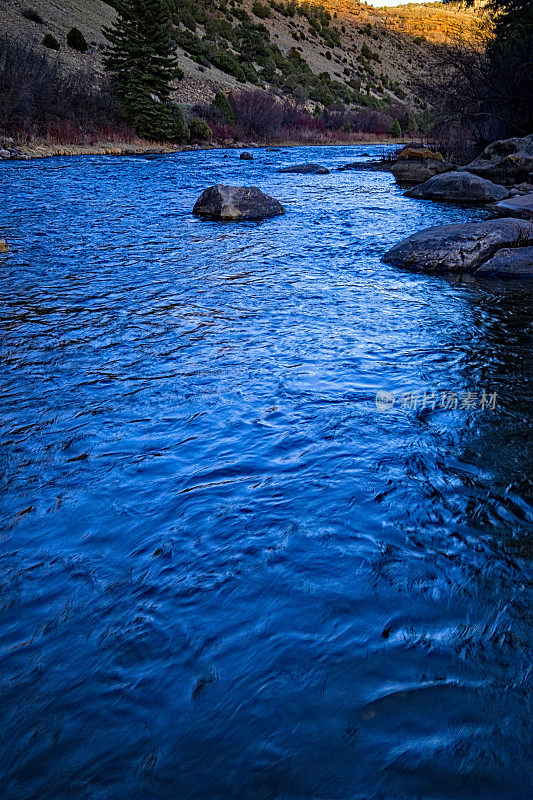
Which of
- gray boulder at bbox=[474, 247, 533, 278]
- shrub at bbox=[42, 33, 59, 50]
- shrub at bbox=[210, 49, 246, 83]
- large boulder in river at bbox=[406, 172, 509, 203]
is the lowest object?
gray boulder at bbox=[474, 247, 533, 278]

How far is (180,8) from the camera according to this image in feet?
168

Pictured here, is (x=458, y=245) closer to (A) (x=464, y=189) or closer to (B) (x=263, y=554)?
(A) (x=464, y=189)

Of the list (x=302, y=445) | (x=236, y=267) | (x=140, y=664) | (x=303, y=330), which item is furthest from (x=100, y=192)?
(x=140, y=664)

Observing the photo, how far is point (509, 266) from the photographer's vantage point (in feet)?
26.7

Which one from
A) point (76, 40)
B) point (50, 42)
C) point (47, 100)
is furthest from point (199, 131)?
point (76, 40)

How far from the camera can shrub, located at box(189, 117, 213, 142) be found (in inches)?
1231

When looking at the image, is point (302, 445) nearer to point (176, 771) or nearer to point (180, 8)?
point (176, 771)

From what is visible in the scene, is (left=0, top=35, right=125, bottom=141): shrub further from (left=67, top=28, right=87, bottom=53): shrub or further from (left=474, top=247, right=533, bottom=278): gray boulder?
(left=474, top=247, right=533, bottom=278): gray boulder

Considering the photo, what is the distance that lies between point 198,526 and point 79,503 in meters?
0.65

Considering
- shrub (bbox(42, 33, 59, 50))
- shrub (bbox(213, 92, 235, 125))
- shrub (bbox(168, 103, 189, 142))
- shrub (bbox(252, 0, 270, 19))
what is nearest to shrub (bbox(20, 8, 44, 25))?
shrub (bbox(42, 33, 59, 50))

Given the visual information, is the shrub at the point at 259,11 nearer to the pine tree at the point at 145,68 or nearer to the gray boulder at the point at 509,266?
the pine tree at the point at 145,68

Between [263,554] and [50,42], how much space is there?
3744cm

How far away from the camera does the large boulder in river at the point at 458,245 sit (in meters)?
8.41

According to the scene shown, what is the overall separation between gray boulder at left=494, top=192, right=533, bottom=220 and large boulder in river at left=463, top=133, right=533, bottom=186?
12.2ft
